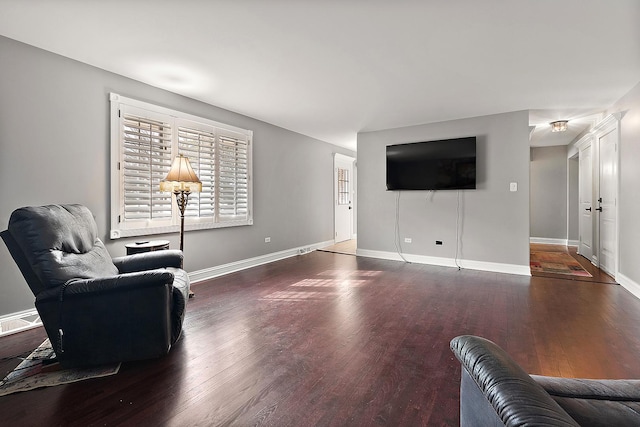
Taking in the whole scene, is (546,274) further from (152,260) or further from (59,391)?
(59,391)

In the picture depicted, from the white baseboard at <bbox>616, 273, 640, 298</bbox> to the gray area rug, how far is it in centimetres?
509

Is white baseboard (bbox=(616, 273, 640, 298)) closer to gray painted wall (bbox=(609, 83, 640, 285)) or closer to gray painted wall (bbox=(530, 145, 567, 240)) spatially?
gray painted wall (bbox=(609, 83, 640, 285))

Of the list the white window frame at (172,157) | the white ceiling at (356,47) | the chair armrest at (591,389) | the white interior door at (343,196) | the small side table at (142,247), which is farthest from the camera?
the white interior door at (343,196)

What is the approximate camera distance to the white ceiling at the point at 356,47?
2.20m

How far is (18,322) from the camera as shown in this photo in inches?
104

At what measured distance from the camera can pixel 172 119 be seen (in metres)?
3.85

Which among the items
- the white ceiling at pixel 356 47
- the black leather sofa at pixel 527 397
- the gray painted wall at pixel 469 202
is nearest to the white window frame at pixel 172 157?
the white ceiling at pixel 356 47

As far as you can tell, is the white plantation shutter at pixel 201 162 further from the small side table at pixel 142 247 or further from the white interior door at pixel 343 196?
the white interior door at pixel 343 196

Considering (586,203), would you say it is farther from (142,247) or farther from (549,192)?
(142,247)

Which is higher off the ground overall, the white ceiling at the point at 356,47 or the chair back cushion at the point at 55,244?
the white ceiling at the point at 356,47

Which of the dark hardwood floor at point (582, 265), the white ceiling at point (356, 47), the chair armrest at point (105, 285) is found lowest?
the dark hardwood floor at point (582, 265)

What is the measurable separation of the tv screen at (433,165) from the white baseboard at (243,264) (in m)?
2.10

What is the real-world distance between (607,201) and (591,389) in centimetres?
509

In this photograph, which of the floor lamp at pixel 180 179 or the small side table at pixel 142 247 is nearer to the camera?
the small side table at pixel 142 247
